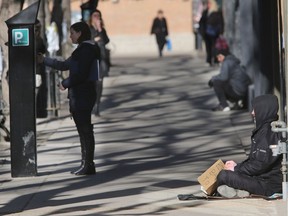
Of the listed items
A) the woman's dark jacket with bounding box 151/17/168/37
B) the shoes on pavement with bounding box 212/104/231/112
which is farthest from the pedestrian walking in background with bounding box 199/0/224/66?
the shoes on pavement with bounding box 212/104/231/112

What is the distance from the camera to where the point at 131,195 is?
12.6 metres

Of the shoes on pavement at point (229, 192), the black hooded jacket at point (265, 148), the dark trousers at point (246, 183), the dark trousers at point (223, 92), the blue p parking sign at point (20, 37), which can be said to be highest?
the blue p parking sign at point (20, 37)

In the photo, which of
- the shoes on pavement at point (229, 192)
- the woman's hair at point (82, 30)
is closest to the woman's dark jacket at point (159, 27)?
the woman's hair at point (82, 30)

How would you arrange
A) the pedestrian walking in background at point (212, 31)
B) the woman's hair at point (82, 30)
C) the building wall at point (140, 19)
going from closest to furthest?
1. the woman's hair at point (82, 30)
2. the pedestrian walking in background at point (212, 31)
3. the building wall at point (140, 19)

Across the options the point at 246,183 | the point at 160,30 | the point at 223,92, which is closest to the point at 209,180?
the point at 246,183

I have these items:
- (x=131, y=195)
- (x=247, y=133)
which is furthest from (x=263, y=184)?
(x=247, y=133)

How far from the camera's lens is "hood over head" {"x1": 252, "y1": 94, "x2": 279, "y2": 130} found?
12.0 metres

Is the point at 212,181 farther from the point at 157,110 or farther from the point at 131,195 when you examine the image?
the point at 157,110

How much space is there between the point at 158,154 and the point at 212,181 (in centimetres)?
412

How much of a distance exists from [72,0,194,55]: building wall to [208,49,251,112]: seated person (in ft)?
94.6

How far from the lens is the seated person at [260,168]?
12.0 m

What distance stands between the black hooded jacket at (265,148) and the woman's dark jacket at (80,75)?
2.77 metres

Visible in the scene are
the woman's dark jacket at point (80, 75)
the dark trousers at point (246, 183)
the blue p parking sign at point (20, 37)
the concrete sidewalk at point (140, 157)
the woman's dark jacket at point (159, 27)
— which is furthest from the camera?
the woman's dark jacket at point (159, 27)

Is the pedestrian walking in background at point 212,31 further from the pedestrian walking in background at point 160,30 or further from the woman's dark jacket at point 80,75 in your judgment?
the woman's dark jacket at point 80,75
